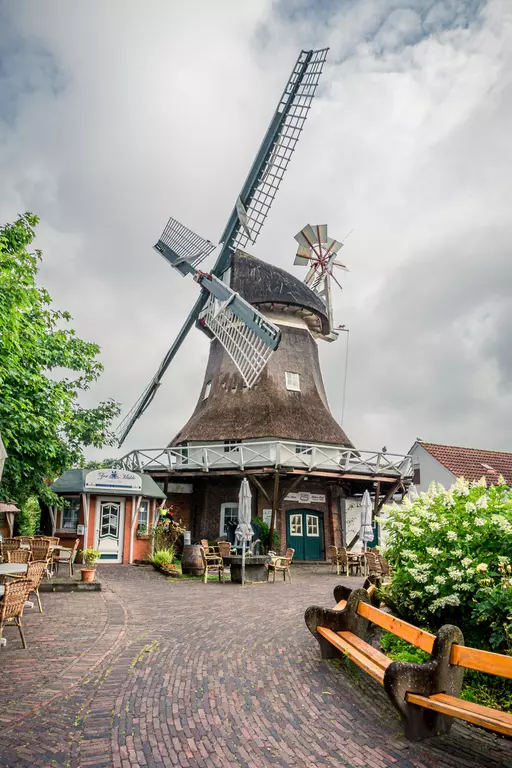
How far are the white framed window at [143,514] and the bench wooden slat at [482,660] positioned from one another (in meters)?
16.0

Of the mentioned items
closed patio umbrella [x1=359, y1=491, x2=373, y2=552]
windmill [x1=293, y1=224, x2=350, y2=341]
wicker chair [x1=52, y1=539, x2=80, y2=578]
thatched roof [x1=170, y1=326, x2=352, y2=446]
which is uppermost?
windmill [x1=293, y1=224, x2=350, y2=341]

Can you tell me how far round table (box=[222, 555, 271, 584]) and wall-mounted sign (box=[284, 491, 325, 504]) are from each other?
581 cm

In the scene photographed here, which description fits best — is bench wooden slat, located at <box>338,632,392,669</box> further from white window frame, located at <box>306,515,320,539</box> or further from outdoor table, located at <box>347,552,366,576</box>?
white window frame, located at <box>306,515,320,539</box>

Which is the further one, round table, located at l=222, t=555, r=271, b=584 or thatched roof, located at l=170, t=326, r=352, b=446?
thatched roof, located at l=170, t=326, r=352, b=446

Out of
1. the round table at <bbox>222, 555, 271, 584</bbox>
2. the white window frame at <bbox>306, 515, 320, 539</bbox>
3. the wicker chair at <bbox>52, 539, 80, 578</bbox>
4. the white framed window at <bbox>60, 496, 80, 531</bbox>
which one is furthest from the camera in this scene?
the white window frame at <bbox>306, 515, 320, 539</bbox>

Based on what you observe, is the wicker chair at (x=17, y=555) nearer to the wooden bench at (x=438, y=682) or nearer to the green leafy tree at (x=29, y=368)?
→ the green leafy tree at (x=29, y=368)

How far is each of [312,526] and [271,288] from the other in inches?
415

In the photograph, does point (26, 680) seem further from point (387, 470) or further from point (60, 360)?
point (387, 470)

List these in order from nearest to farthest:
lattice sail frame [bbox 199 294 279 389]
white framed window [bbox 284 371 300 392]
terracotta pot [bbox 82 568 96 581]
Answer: terracotta pot [bbox 82 568 96 581] < lattice sail frame [bbox 199 294 279 389] < white framed window [bbox 284 371 300 392]

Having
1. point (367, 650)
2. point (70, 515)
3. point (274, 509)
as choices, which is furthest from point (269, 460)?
point (367, 650)

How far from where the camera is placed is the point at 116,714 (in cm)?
432

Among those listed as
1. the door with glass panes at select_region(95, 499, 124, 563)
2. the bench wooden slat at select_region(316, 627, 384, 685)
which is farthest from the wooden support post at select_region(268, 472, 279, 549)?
the bench wooden slat at select_region(316, 627, 384, 685)

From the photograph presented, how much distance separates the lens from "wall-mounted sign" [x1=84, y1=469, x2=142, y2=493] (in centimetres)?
1731

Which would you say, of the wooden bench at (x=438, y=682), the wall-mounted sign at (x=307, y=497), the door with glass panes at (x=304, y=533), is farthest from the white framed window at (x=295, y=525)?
the wooden bench at (x=438, y=682)
